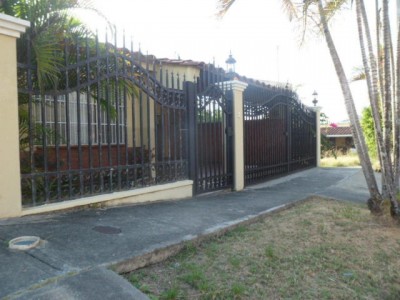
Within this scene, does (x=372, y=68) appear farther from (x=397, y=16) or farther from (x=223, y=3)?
(x=223, y=3)

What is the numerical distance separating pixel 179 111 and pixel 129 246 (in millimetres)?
3302

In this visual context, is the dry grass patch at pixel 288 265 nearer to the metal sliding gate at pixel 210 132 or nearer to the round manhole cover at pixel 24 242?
the round manhole cover at pixel 24 242

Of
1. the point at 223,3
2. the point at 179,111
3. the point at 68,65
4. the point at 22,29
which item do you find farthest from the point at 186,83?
the point at 22,29

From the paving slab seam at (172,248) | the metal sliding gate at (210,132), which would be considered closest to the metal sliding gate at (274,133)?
the metal sliding gate at (210,132)

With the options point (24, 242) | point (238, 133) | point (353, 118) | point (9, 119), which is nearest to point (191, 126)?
point (238, 133)

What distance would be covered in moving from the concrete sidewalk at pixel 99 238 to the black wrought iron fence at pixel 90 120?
1.38 ft

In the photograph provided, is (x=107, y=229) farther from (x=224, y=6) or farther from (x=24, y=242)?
(x=224, y=6)

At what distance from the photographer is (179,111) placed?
6.23 m

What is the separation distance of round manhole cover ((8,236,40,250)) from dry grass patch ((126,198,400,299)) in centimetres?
92

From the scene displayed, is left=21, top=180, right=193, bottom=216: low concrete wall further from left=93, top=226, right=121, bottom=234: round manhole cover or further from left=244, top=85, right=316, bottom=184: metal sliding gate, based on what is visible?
left=244, top=85, right=316, bottom=184: metal sliding gate

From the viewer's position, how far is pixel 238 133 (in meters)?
7.59

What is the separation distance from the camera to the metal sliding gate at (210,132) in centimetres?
643

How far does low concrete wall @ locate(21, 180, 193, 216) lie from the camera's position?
425cm

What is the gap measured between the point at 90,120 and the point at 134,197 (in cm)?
139
